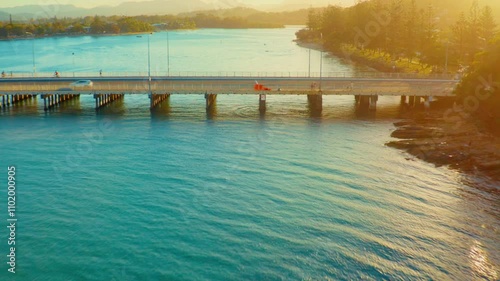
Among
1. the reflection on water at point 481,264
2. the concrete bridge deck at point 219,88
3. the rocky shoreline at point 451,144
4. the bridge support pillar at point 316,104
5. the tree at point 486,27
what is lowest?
the reflection on water at point 481,264

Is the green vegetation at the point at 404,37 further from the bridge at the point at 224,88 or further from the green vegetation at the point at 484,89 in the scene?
the green vegetation at the point at 484,89

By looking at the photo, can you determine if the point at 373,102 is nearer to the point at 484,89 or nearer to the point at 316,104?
the point at 316,104

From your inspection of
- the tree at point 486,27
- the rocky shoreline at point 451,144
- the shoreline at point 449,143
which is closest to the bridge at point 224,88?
the shoreline at point 449,143

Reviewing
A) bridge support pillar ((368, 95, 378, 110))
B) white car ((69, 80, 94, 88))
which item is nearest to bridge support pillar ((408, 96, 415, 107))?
bridge support pillar ((368, 95, 378, 110))

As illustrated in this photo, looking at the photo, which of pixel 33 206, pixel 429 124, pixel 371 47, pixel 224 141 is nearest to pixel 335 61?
pixel 371 47

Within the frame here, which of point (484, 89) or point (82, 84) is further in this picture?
point (82, 84)

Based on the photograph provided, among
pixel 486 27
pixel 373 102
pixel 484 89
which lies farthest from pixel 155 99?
pixel 486 27

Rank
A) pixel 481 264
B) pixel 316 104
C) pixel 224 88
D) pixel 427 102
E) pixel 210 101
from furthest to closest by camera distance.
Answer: pixel 210 101 < pixel 316 104 < pixel 224 88 < pixel 427 102 < pixel 481 264

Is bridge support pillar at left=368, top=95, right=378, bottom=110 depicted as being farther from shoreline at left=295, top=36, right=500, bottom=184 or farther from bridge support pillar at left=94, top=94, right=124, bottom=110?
bridge support pillar at left=94, top=94, right=124, bottom=110
